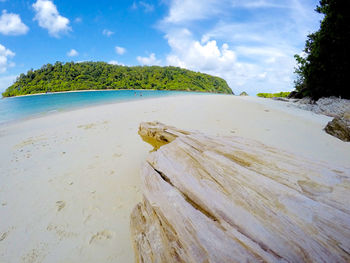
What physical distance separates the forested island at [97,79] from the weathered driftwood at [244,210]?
8399 centimetres

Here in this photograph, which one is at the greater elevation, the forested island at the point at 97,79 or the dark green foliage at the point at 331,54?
the forested island at the point at 97,79

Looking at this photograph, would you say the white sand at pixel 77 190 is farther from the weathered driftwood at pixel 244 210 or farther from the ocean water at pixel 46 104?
the ocean water at pixel 46 104

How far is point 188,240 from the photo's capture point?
112 cm

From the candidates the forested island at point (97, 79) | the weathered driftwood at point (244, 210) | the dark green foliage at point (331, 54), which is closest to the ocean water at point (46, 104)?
the weathered driftwood at point (244, 210)

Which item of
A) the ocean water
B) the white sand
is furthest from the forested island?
the white sand

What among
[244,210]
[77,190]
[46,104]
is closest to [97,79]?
[46,104]

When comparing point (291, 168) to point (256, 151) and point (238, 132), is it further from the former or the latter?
point (238, 132)

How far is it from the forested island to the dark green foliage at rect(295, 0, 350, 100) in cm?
7354

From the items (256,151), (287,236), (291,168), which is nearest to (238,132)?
(256,151)

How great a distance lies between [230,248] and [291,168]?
42.1 inches

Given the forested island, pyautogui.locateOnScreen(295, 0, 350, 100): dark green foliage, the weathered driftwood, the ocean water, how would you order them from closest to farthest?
the weathered driftwood → pyautogui.locateOnScreen(295, 0, 350, 100): dark green foliage → the ocean water → the forested island

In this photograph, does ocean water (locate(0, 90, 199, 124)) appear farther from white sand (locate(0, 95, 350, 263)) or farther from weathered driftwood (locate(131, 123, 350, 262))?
weathered driftwood (locate(131, 123, 350, 262))

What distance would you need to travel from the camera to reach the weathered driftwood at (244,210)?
3.13 feet

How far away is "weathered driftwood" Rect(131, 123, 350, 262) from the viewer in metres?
0.95
